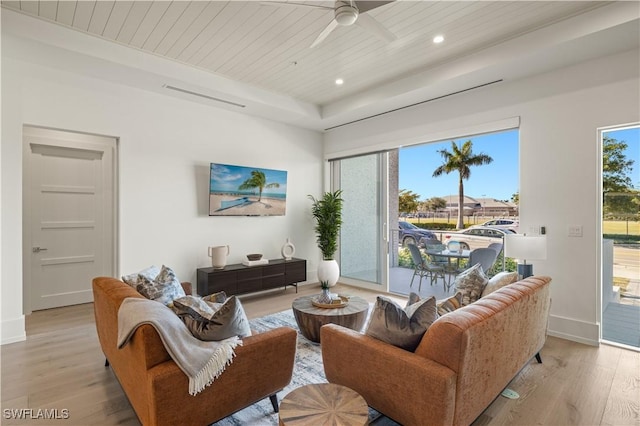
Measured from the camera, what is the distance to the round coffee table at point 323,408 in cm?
142

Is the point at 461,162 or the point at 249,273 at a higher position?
the point at 461,162

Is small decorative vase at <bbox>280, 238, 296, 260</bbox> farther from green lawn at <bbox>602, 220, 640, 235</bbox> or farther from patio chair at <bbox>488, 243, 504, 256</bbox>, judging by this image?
green lawn at <bbox>602, 220, 640, 235</bbox>

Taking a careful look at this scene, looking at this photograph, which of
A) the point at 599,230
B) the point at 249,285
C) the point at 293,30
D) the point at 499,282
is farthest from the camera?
the point at 249,285

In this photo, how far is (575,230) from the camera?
3436 millimetres

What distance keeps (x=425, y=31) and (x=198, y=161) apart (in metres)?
3.47

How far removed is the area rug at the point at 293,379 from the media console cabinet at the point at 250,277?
835mm

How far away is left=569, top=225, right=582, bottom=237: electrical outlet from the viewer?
341 centimetres

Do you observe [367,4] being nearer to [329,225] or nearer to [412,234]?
[329,225]

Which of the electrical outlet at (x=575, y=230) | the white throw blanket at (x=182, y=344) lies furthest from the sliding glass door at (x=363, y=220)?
the white throw blanket at (x=182, y=344)

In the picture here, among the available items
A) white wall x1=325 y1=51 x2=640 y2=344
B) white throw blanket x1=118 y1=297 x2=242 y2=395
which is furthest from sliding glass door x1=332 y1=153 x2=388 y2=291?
white throw blanket x1=118 y1=297 x2=242 y2=395

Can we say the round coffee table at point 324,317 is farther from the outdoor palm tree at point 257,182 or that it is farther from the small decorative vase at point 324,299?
A: the outdoor palm tree at point 257,182

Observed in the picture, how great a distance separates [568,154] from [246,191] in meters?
4.30

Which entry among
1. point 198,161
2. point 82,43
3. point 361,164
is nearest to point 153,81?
point 82,43

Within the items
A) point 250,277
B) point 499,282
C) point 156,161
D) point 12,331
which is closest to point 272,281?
point 250,277
